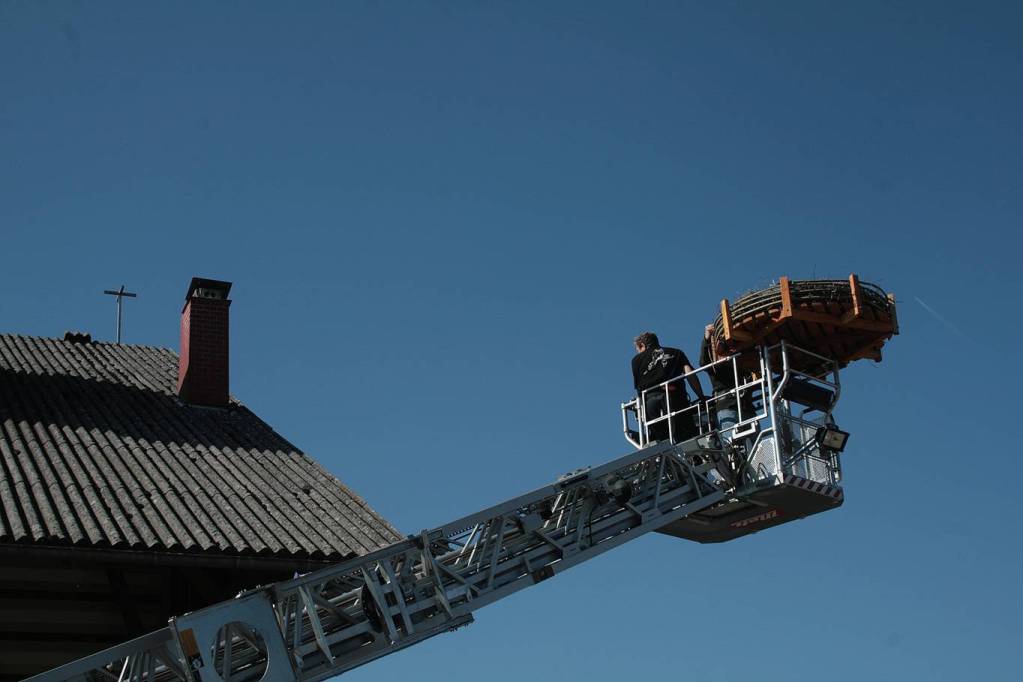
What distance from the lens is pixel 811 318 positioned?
1269 centimetres

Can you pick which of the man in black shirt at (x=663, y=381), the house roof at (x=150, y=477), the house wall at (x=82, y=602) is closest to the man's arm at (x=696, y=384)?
the man in black shirt at (x=663, y=381)

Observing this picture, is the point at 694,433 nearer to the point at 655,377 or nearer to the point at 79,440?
the point at 655,377

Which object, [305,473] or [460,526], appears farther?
[305,473]

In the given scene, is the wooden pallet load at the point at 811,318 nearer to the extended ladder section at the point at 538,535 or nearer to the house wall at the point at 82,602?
the extended ladder section at the point at 538,535

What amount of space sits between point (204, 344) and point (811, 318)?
23.5 ft

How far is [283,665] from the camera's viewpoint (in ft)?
30.4

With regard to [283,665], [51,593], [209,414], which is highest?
[209,414]

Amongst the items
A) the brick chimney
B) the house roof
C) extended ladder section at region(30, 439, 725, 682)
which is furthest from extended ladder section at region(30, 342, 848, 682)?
the brick chimney

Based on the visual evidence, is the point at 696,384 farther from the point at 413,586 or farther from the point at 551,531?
the point at 413,586

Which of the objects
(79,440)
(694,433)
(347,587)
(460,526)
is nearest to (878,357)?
(694,433)

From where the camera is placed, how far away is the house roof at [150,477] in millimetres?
10719

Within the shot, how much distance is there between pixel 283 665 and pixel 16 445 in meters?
4.34

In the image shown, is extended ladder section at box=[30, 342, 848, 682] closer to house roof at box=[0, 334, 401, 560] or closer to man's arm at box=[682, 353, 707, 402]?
man's arm at box=[682, 353, 707, 402]

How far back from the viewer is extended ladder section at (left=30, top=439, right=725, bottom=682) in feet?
29.7
